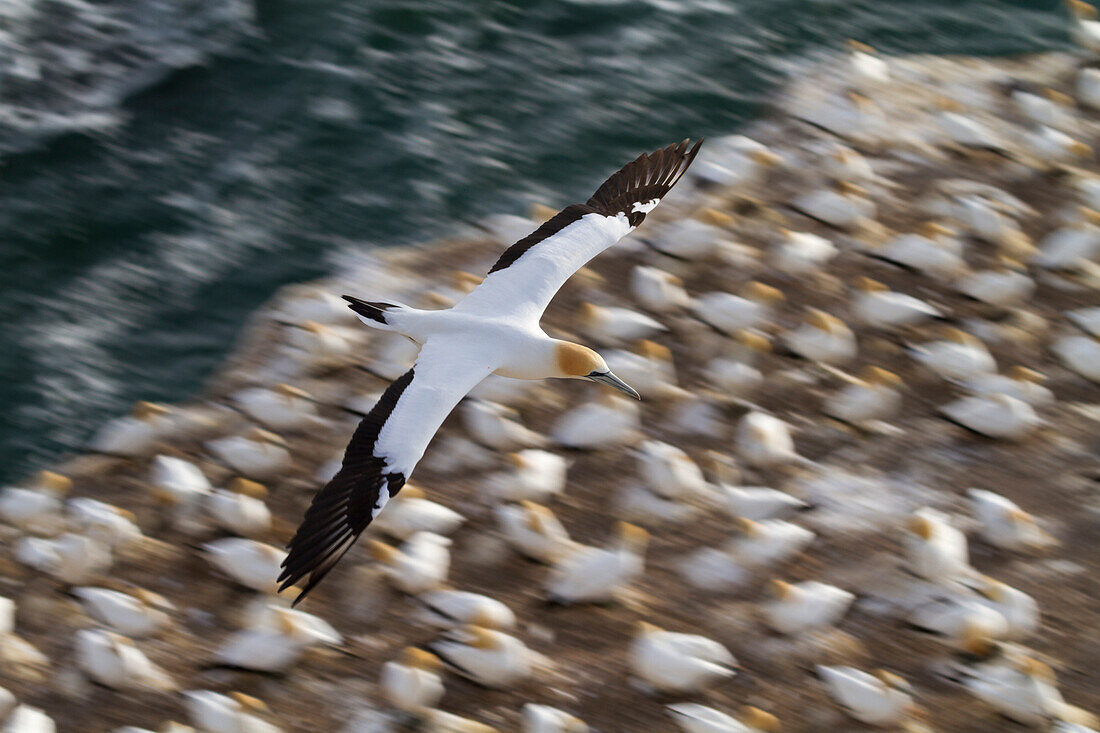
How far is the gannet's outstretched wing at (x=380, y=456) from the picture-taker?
12.3ft

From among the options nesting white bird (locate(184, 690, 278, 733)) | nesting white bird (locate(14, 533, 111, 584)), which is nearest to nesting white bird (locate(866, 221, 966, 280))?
nesting white bird (locate(184, 690, 278, 733))

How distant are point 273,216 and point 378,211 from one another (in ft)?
1.75

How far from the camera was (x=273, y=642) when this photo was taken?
407cm

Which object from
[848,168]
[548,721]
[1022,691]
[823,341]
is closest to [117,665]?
[548,721]

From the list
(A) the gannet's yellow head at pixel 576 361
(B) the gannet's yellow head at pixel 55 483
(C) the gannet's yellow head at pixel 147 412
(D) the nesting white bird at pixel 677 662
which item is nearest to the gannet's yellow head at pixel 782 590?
(D) the nesting white bird at pixel 677 662

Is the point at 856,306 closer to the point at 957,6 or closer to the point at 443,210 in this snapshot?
the point at 443,210

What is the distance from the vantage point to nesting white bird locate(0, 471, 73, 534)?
455 cm

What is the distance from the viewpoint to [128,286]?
573 cm

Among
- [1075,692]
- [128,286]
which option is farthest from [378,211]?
[1075,692]

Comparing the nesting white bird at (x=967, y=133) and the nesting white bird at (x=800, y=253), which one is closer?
the nesting white bird at (x=800, y=253)

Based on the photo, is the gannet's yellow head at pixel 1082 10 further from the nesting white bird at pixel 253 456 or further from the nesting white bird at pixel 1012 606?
the nesting white bird at pixel 253 456

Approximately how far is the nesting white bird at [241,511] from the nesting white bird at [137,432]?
0.46m

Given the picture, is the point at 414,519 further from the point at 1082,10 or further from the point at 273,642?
the point at 1082,10

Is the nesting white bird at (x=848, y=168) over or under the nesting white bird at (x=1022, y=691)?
over
